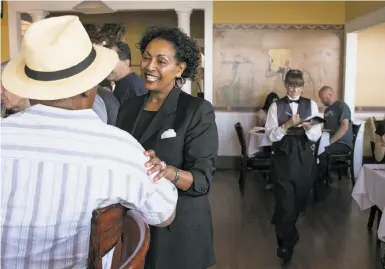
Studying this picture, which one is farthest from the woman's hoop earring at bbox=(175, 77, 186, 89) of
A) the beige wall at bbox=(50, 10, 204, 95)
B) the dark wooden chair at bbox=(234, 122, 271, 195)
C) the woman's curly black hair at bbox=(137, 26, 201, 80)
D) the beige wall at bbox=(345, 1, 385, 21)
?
the beige wall at bbox=(50, 10, 204, 95)

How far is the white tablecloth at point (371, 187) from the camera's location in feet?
13.3

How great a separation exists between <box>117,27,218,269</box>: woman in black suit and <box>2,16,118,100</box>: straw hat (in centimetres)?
70

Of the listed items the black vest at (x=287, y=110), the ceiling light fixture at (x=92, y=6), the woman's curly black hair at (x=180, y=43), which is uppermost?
the ceiling light fixture at (x=92, y=6)

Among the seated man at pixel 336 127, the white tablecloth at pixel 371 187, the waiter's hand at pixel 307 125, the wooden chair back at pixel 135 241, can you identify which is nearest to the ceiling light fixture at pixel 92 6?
the waiter's hand at pixel 307 125

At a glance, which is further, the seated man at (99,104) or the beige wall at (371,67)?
the beige wall at (371,67)

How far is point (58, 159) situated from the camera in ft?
3.59

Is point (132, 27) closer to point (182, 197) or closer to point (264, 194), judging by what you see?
point (264, 194)

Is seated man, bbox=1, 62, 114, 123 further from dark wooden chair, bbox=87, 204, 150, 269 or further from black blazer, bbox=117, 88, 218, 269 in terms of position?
dark wooden chair, bbox=87, 204, 150, 269

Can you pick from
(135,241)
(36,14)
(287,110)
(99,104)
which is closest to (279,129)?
(287,110)

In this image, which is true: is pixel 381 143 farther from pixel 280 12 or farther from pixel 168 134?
pixel 280 12

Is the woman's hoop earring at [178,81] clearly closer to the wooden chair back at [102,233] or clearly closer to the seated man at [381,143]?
the wooden chair back at [102,233]

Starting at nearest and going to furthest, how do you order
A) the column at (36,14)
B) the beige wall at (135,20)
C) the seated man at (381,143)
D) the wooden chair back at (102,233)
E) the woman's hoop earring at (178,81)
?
the wooden chair back at (102,233)
the woman's hoop earring at (178,81)
the seated man at (381,143)
the column at (36,14)
the beige wall at (135,20)

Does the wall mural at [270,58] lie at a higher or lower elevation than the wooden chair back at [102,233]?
higher

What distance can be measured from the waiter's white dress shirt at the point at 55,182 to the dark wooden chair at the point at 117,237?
2.1 inches
